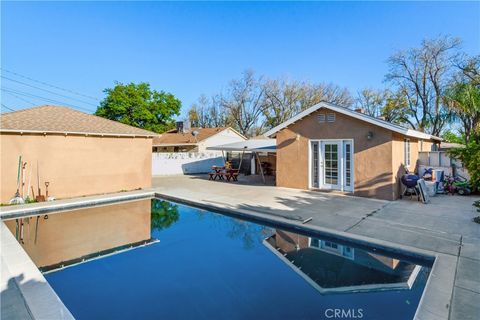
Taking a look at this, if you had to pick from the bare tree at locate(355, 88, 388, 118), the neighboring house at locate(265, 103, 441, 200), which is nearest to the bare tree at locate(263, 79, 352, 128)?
the bare tree at locate(355, 88, 388, 118)

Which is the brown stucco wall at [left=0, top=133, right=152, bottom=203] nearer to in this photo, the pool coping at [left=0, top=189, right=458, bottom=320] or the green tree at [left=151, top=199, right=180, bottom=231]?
the pool coping at [left=0, top=189, right=458, bottom=320]

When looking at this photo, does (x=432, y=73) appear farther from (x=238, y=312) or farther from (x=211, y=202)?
(x=238, y=312)

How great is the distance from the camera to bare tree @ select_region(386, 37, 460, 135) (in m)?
27.4

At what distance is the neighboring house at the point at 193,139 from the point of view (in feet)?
88.8

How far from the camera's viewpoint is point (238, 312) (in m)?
4.20

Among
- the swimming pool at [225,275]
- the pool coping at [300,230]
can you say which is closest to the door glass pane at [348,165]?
the pool coping at [300,230]

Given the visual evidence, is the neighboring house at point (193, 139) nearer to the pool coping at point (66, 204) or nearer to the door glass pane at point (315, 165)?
the pool coping at point (66, 204)

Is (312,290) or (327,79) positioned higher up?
(327,79)

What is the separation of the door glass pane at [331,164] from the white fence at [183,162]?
14.0 m

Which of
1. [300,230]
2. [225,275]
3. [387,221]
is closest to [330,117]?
[387,221]

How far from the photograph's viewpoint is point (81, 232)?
827 centimetres

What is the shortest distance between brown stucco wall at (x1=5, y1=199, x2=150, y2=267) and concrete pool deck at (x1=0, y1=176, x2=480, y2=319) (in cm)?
78

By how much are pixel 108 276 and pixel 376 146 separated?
Result: 34.3 feet

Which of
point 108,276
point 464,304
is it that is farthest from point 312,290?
point 108,276
